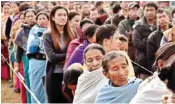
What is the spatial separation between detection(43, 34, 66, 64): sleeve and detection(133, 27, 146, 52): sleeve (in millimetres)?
961

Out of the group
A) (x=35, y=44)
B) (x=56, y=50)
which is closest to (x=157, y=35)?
(x=56, y=50)

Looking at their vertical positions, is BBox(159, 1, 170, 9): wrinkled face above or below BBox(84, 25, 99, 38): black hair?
below

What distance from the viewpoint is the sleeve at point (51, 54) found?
3.81 metres

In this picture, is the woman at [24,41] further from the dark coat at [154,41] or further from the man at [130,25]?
the dark coat at [154,41]

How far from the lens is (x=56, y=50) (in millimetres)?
3873

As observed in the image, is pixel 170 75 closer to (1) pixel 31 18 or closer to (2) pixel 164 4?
(1) pixel 31 18

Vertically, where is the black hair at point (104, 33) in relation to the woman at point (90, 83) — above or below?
above

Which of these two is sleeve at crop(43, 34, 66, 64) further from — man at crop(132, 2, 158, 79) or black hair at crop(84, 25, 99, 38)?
man at crop(132, 2, 158, 79)

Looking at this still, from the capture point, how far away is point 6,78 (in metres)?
7.62

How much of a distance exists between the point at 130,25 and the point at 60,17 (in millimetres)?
1348

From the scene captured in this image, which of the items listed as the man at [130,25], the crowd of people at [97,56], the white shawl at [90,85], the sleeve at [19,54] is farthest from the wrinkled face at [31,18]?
the white shawl at [90,85]

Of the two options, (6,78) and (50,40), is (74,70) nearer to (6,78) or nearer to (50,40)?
(50,40)

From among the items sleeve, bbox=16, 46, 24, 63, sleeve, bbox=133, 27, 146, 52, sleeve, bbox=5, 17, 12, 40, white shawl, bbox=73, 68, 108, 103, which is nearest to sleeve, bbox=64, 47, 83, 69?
white shawl, bbox=73, 68, 108, 103

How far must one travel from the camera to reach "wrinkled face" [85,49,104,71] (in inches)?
101
